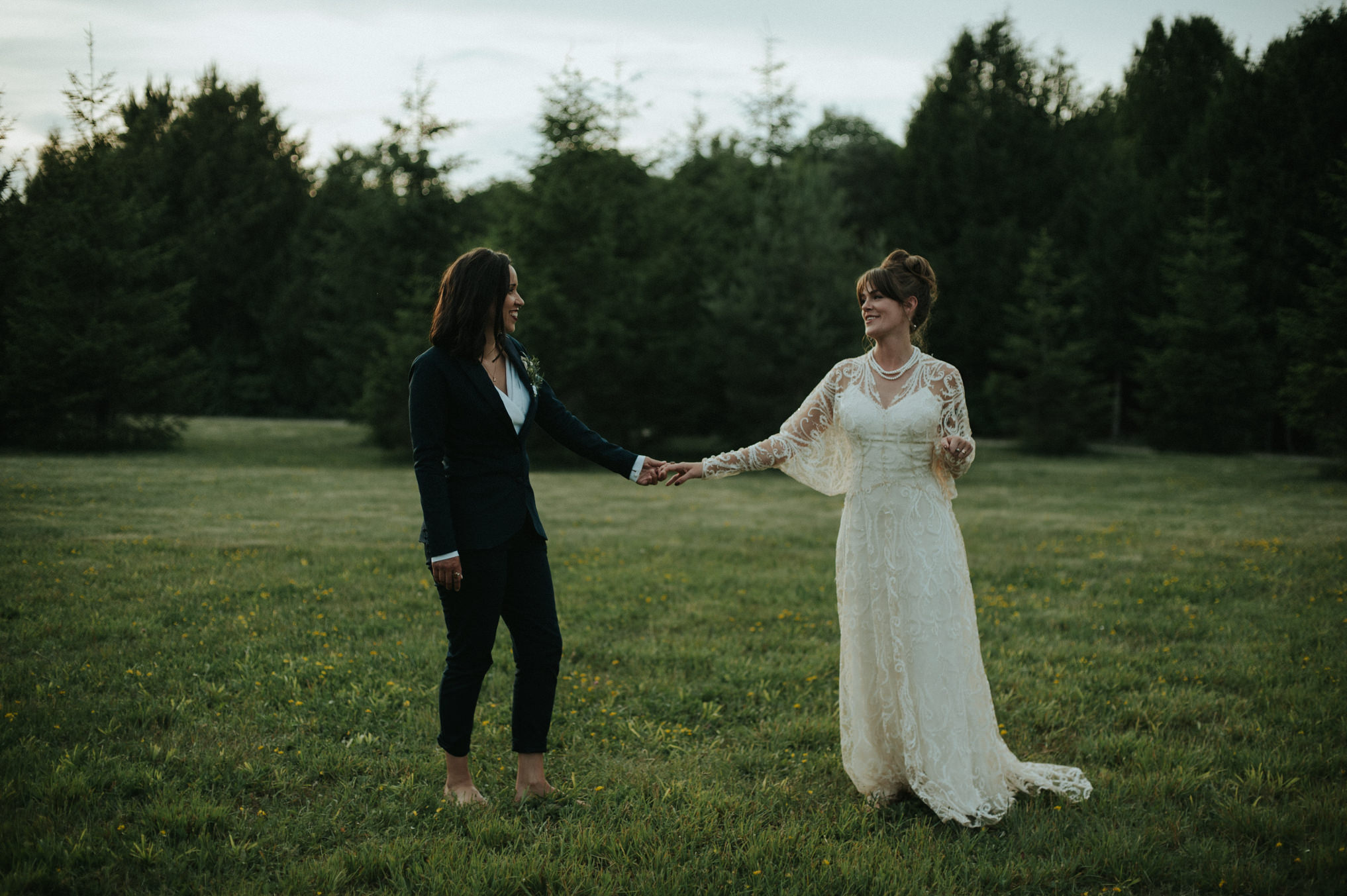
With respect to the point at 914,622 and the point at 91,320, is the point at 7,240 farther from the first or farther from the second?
the point at 914,622

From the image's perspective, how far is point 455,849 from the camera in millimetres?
3590

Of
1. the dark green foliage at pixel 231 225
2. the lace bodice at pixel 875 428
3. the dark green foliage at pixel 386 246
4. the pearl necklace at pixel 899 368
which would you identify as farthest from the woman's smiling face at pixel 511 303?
the dark green foliage at pixel 231 225

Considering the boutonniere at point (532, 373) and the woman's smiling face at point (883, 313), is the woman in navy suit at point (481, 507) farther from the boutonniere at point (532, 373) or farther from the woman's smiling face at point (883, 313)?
the woman's smiling face at point (883, 313)

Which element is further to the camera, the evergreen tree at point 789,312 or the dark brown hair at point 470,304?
the evergreen tree at point 789,312

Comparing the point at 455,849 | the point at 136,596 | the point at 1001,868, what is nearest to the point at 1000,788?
the point at 1001,868

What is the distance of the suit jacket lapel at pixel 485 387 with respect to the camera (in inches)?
151

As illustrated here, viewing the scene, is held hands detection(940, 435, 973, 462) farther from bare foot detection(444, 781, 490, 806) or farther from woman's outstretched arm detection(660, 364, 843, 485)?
bare foot detection(444, 781, 490, 806)

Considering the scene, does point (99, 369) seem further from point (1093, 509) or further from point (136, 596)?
point (1093, 509)

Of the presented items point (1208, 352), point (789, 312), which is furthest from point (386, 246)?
point (1208, 352)

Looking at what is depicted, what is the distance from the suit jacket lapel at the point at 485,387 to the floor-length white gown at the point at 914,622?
1.60 meters

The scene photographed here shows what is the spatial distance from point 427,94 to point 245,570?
21.5m

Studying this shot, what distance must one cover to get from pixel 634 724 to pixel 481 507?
6.19ft

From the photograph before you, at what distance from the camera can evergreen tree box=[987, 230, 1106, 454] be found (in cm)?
2667

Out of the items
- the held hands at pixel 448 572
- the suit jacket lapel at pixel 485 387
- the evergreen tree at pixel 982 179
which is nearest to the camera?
the held hands at pixel 448 572
